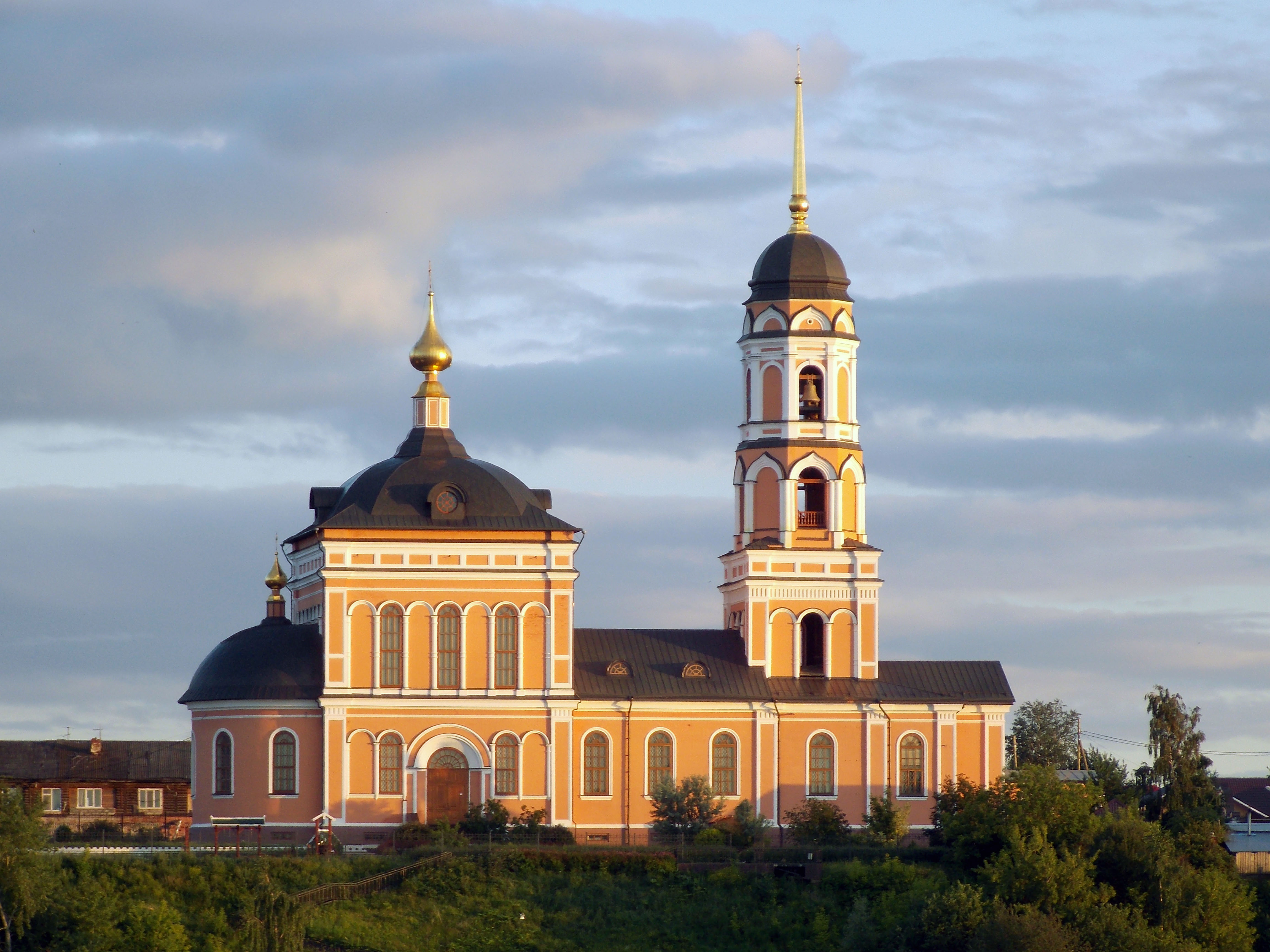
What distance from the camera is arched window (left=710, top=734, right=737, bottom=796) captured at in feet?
243

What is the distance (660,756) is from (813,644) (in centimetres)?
Answer: 598

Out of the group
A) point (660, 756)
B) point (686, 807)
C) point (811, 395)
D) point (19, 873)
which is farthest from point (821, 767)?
point (19, 873)

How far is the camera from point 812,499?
77500mm

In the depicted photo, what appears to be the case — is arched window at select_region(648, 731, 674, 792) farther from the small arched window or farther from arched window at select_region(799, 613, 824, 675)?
the small arched window

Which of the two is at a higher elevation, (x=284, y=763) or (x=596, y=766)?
(x=284, y=763)

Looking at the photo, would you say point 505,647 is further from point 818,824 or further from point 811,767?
point 818,824

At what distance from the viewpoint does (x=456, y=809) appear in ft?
236

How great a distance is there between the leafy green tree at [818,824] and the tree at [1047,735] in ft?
88.8

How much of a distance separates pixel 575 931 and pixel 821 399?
20638 millimetres

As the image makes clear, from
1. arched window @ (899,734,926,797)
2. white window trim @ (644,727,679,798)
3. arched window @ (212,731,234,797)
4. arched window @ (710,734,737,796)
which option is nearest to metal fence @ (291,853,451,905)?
arched window @ (212,731,234,797)

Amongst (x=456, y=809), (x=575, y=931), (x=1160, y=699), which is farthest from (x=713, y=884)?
(x=1160, y=699)

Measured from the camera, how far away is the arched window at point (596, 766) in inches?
2896

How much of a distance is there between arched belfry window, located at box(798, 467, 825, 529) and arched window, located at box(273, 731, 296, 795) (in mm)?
16058

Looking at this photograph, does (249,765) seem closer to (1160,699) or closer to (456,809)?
(456,809)
